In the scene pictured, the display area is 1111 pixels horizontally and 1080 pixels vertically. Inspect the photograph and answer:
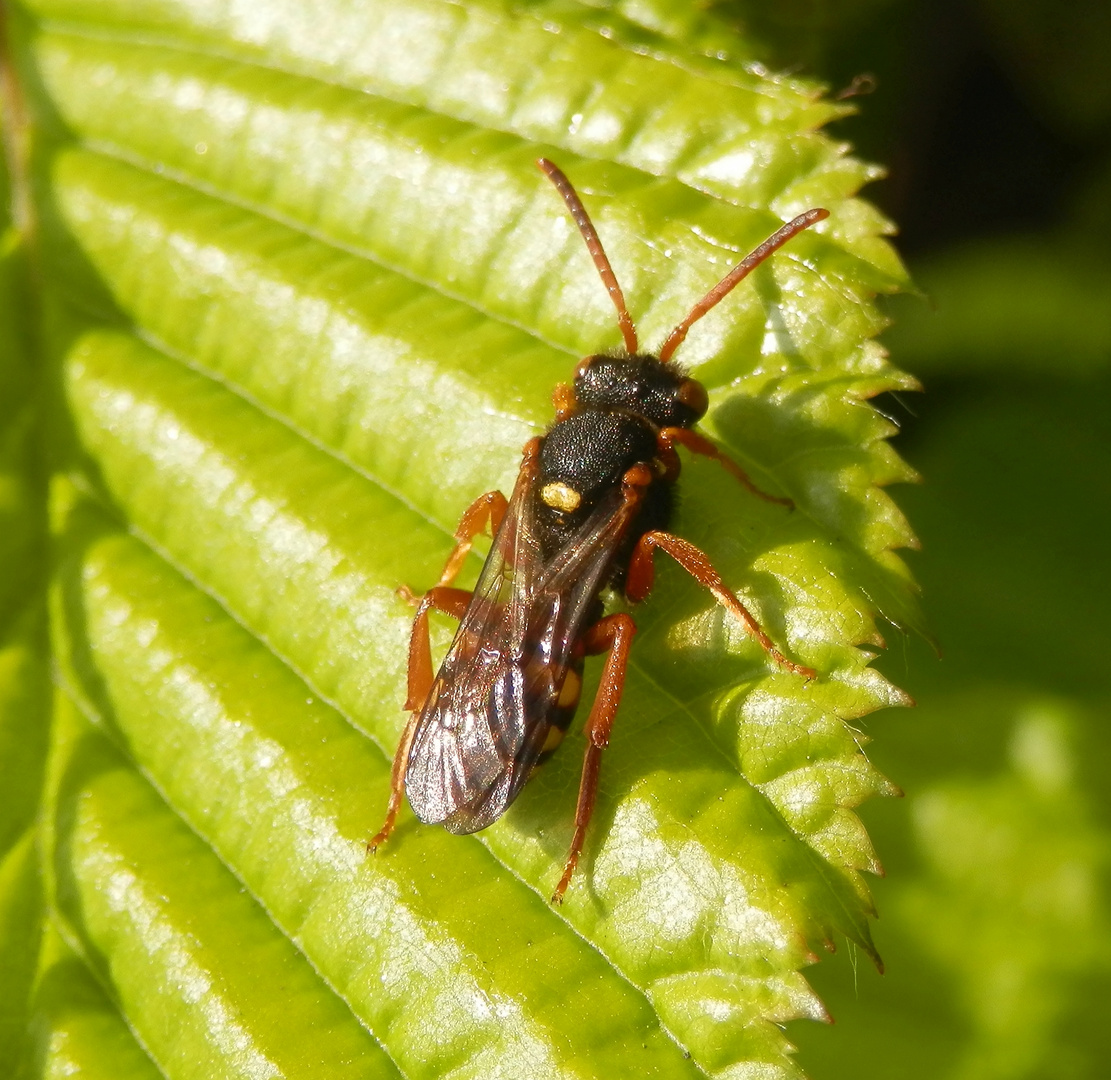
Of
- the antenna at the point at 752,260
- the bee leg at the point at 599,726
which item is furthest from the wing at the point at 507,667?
the antenna at the point at 752,260

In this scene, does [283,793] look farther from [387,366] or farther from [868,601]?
[868,601]

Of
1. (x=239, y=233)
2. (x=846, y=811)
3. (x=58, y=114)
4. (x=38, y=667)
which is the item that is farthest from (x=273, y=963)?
(x=58, y=114)

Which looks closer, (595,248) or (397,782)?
(397,782)

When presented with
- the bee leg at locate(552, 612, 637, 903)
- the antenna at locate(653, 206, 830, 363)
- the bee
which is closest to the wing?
the bee

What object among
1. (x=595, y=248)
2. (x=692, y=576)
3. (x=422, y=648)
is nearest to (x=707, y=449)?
(x=692, y=576)

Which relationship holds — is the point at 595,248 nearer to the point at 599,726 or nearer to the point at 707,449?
the point at 707,449

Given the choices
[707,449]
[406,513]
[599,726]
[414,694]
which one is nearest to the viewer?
[599,726]

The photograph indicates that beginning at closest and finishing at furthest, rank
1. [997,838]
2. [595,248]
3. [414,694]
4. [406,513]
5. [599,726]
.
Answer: [599,726], [414,694], [595,248], [406,513], [997,838]
